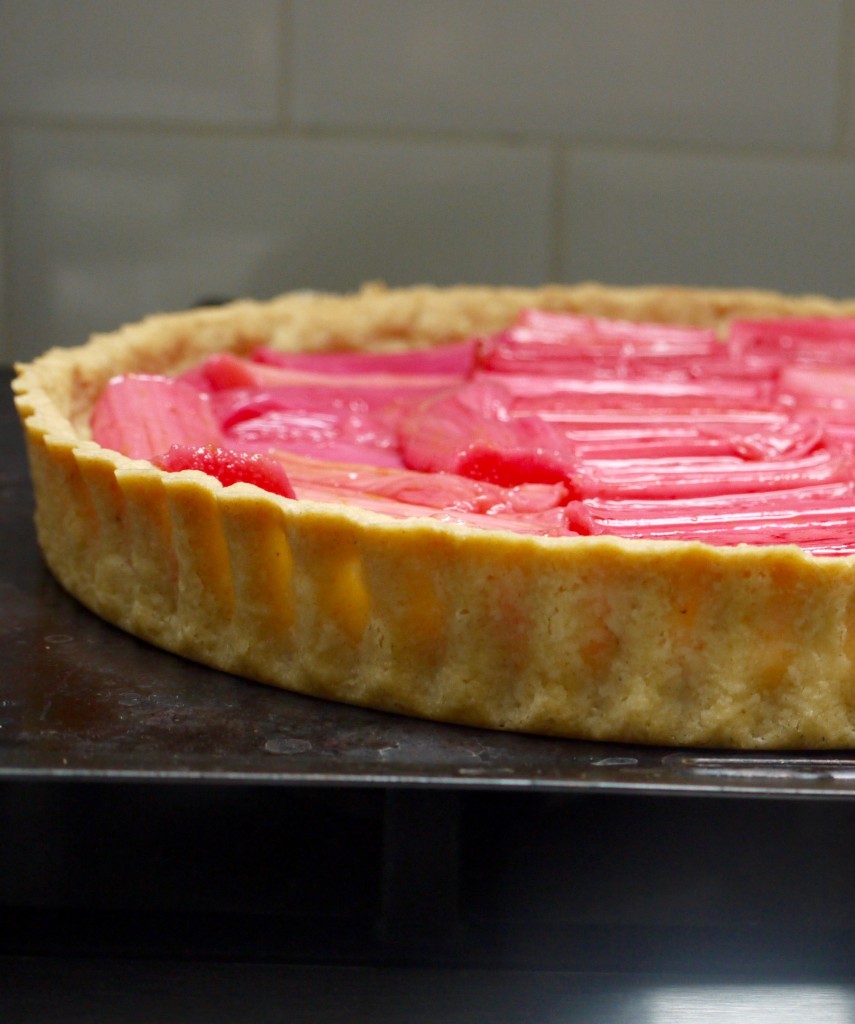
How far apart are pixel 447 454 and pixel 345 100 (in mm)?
1454

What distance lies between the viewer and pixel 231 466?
52.0 inches

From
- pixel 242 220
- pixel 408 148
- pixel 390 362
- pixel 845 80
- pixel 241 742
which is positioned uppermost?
pixel 845 80

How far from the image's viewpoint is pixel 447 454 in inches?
62.4

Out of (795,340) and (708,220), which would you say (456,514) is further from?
(708,220)

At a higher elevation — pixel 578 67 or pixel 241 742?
pixel 578 67

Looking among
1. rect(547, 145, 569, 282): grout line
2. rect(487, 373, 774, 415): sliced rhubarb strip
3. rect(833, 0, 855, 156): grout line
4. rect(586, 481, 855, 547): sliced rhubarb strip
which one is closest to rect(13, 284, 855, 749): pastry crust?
rect(586, 481, 855, 547): sliced rhubarb strip

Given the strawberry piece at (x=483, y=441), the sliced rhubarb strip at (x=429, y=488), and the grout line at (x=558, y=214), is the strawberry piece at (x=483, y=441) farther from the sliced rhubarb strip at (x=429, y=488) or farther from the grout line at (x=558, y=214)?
the grout line at (x=558, y=214)

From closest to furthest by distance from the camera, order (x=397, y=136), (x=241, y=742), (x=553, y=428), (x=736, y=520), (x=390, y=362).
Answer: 1. (x=241, y=742)
2. (x=736, y=520)
3. (x=553, y=428)
4. (x=390, y=362)
5. (x=397, y=136)

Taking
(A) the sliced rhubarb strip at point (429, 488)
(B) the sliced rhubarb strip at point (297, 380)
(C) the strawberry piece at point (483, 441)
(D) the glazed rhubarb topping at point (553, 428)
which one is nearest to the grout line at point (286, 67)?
(D) the glazed rhubarb topping at point (553, 428)

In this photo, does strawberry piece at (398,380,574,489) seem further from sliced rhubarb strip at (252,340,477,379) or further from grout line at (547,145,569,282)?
grout line at (547,145,569,282)

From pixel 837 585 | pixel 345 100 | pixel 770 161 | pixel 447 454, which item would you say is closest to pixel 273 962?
pixel 837 585

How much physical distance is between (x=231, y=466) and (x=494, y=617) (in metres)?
0.31

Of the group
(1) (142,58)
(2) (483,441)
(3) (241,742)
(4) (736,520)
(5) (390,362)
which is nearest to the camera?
(3) (241,742)

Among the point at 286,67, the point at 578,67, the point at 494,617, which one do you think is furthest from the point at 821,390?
the point at 286,67
